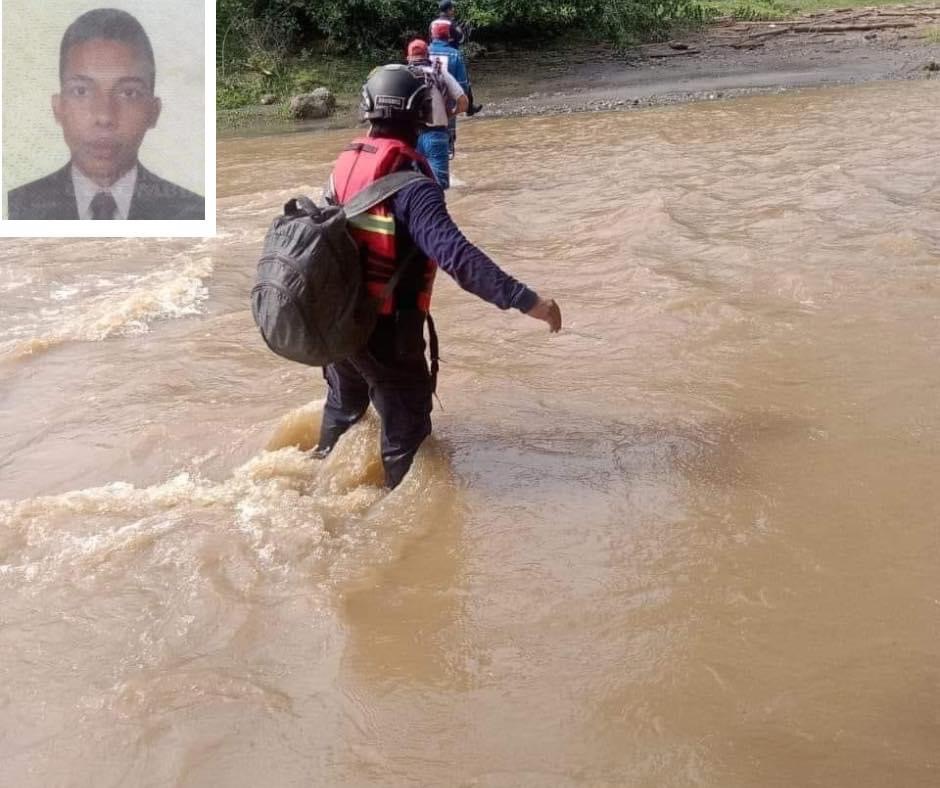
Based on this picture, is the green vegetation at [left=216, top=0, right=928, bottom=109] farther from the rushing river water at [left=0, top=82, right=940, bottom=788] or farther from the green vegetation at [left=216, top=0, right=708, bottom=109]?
the rushing river water at [left=0, top=82, right=940, bottom=788]

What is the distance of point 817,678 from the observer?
2688 millimetres

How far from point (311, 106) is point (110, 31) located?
1128 centimetres

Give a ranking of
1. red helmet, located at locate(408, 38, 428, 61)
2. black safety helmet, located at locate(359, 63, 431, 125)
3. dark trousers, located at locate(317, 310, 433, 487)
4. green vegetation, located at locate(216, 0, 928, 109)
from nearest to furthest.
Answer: black safety helmet, located at locate(359, 63, 431, 125) → dark trousers, located at locate(317, 310, 433, 487) → red helmet, located at locate(408, 38, 428, 61) → green vegetation, located at locate(216, 0, 928, 109)

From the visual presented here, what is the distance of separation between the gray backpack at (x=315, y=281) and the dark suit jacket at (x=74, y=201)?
708 mm

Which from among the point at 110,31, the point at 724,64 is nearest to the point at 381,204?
the point at 110,31

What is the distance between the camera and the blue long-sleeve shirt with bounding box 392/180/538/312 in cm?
318

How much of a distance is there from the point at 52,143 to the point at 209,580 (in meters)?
1.75

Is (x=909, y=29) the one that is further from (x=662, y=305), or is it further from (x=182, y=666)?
(x=182, y=666)

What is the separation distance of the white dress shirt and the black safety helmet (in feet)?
3.34

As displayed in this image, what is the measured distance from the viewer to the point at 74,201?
3.75 metres

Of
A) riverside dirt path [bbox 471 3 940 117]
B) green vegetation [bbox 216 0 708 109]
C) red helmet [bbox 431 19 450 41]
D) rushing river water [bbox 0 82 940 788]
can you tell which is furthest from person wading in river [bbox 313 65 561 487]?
green vegetation [bbox 216 0 708 109]

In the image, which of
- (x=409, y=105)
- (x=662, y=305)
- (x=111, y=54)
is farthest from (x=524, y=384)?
(x=111, y=54)

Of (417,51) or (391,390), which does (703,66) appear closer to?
(417,51)

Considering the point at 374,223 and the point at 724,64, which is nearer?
the point at 374,223
